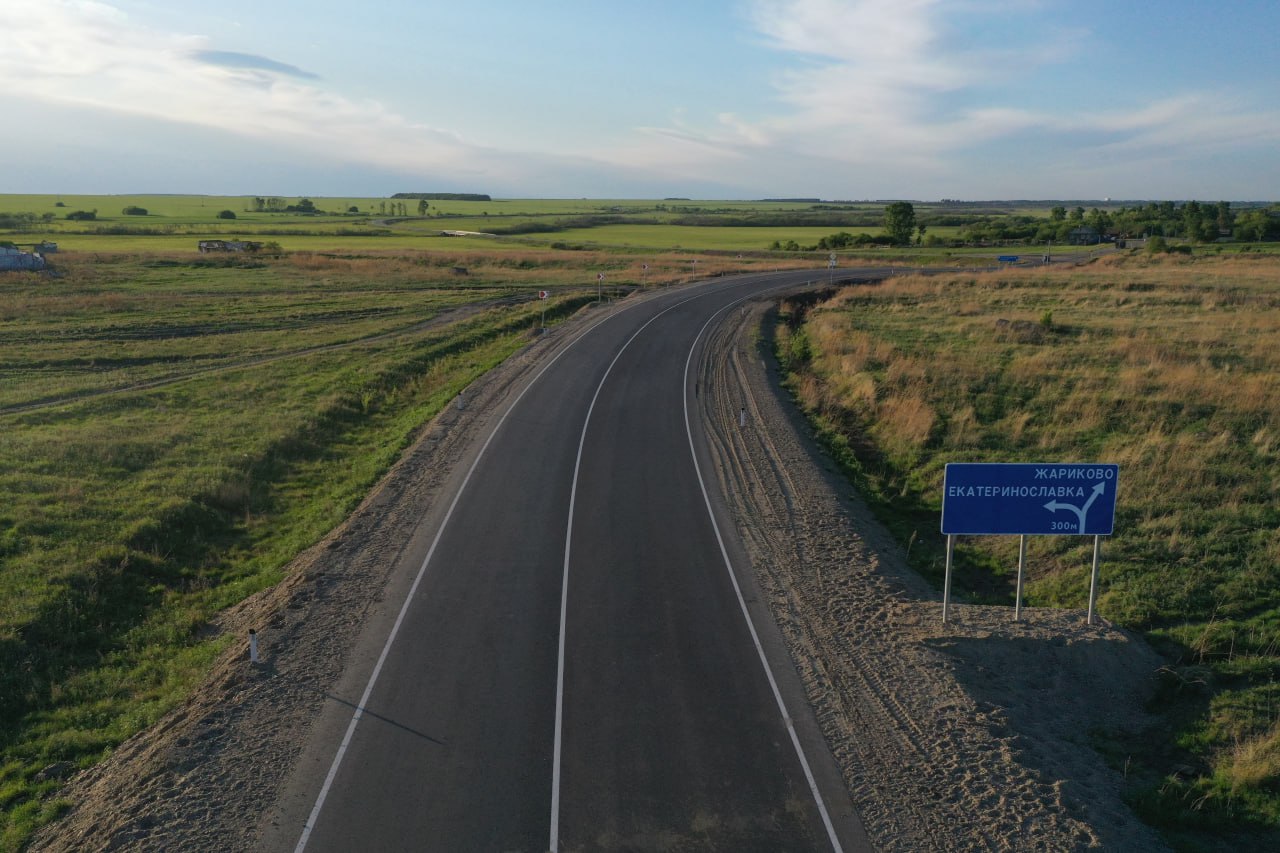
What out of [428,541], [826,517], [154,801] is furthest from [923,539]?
[154,801]

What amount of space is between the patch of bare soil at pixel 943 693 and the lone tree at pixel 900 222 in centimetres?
11374

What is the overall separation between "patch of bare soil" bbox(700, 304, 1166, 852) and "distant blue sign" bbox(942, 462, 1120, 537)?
1.79 metres

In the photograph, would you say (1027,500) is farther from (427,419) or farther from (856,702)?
(427,419)

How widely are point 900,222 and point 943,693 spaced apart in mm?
125315

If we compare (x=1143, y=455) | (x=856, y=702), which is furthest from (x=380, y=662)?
(x=1143, y=455)

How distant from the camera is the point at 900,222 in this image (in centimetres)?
12900

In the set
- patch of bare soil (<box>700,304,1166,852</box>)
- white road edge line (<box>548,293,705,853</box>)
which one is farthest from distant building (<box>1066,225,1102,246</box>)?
patch of bare soil (<box>700,304,1166,852</box>)

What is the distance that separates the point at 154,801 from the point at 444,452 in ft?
50.9

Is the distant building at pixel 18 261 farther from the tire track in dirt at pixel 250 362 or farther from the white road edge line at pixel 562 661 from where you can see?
the white road edge line at pixel 562 661

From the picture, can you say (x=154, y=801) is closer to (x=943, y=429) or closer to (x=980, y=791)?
(x=980, y=791)

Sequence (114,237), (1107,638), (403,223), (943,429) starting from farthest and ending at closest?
(403,223)
(114,237)
(943,429)
(1107,638)

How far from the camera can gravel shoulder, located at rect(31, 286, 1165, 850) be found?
1087 centimetres

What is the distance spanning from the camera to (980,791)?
37.6ft

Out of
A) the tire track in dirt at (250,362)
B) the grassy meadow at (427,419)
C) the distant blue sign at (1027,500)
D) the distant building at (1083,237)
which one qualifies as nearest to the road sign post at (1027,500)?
the distant blue sign at (1027,500)
